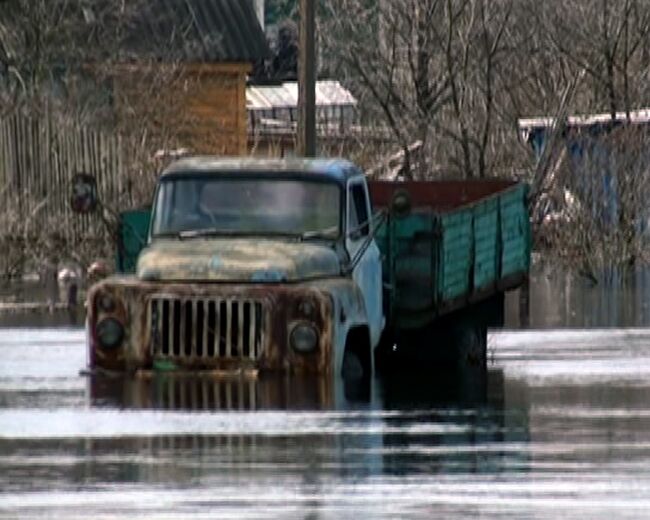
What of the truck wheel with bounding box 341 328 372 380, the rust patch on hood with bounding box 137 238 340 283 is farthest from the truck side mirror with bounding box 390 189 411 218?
the truck wheel with bounding box 341 328 372 380

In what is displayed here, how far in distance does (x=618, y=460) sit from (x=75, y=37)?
32719mm

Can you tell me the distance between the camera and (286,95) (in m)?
67.0

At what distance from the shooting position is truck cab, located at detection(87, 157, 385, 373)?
707 inches

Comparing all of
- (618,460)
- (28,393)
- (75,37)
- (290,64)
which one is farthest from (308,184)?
(290,64)

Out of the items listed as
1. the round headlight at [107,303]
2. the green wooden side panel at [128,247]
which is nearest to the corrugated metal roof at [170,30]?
the green wooden side panel at [128,247]

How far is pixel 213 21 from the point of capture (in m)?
52.9

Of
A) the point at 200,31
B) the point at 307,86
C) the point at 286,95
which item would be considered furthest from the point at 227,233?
the point at 286,95

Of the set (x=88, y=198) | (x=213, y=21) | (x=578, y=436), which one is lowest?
(x=578, y=436)

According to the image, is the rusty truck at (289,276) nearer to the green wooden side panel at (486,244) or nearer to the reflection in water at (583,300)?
the green wooden side panel at (486,244)

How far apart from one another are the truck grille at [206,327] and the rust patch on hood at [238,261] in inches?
9.0

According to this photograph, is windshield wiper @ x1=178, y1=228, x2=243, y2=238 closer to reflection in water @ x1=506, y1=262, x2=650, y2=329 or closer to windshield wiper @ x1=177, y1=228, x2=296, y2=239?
windshield wiper @ x1=177, y1=228, x2=296, y2=239

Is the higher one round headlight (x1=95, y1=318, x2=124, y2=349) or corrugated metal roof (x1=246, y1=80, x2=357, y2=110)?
corrugated metal roof (x1=246, y1=80, x2=357, y2=110)

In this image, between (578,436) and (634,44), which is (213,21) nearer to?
(634,44)

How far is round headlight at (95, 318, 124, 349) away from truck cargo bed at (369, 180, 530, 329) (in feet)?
8.43
